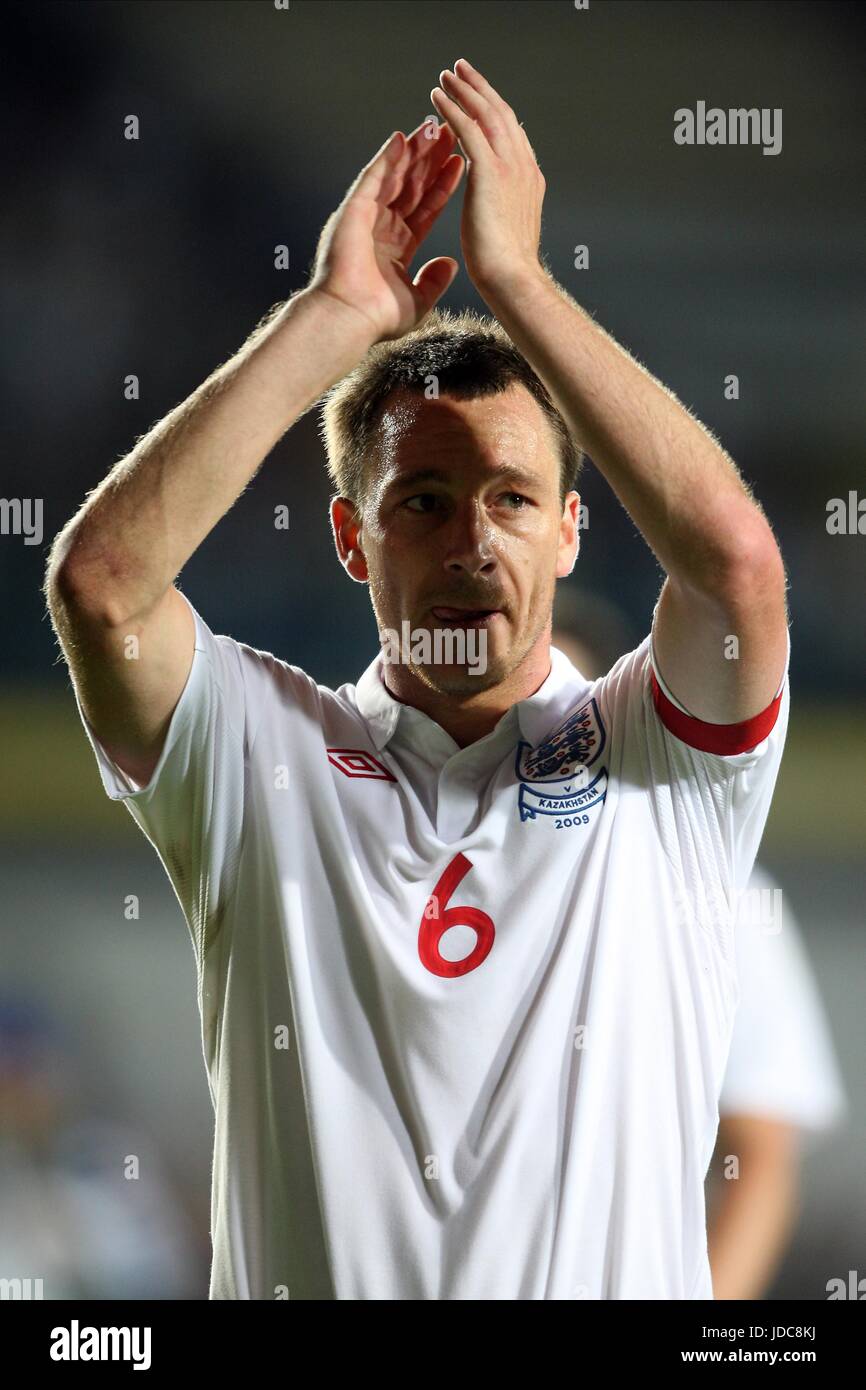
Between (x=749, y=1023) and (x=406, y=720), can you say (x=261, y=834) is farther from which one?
(x=749, y=1023)

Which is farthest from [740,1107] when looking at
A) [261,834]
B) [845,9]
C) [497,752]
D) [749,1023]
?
[845,9]

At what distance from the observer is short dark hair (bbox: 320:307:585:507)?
1.12m

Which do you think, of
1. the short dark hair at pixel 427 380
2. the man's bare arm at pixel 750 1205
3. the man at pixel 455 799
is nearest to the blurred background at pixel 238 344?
the man's bare arm at pixel 750 1205

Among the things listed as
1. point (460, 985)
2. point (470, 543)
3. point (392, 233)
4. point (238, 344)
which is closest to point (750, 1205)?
point (460, 985)

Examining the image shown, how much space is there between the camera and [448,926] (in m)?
1.01

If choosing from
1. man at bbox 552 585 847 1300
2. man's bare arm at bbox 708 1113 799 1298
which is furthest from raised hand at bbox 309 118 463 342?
man's bare arm at bbox 708 1113 799 1298

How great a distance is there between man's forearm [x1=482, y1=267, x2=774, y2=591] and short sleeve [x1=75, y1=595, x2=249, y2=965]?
0.34m

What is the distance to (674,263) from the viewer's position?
2.52 meters

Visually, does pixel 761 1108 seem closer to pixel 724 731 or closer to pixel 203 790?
pixel 724 731

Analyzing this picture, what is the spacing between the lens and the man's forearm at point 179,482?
3.04 ft

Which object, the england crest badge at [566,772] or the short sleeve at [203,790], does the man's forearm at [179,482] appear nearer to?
the short sleeve at [203,790]

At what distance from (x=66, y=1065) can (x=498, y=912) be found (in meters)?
1.69

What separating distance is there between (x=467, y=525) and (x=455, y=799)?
23 cm

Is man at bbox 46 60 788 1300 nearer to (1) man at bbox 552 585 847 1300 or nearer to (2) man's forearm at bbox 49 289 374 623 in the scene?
(2) man's forearm at bbox 49 289 374 623
